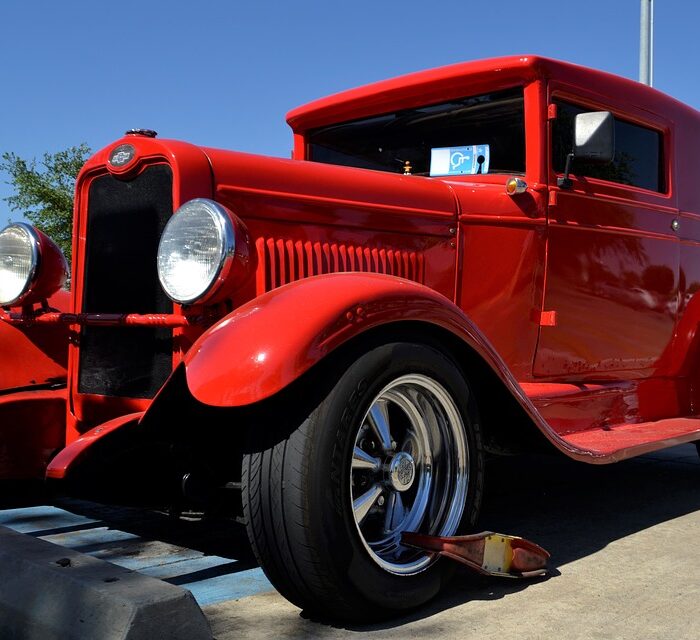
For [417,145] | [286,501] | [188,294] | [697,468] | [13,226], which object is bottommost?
[697,468]

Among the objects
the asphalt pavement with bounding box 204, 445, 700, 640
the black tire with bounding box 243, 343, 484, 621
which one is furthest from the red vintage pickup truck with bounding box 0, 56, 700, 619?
the asphalt pavement with bounding box 204, 445, 700, 640

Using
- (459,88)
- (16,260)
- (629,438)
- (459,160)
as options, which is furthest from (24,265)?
(629,438)

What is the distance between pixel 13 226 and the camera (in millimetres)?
3121

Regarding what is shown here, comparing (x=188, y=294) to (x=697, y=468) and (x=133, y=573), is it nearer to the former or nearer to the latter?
(x=133, y=573)

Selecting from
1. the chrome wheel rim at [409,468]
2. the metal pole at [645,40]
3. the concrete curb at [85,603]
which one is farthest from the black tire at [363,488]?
the metal pole at [645,40]

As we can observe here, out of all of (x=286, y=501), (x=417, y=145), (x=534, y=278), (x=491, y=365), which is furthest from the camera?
(x=417, y=145)

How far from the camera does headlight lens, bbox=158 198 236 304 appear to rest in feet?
7.98

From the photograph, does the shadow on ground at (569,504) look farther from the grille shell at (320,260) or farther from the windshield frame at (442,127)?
the windshield frame at (442,127)

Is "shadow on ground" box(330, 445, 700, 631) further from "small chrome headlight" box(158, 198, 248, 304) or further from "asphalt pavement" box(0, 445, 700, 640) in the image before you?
"small chrome headlight" box(158, 198, 248, 304)

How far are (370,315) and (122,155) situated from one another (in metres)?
1.16

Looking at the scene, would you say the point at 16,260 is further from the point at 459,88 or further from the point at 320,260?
the point at 459,88

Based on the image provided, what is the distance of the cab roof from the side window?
13 cm

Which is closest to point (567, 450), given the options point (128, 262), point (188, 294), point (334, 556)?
point (334, 556)

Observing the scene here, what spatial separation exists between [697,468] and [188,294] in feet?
12.4
